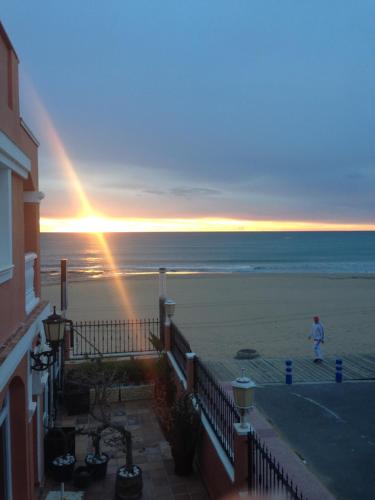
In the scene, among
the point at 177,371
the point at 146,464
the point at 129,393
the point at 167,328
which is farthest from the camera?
the point at 167,328

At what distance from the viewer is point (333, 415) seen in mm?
9172

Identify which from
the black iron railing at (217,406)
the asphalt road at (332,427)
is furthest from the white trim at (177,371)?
the asphalt road at (332,427)

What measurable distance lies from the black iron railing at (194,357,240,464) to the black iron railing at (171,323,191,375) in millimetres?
1155

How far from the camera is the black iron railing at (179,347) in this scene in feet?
33.9

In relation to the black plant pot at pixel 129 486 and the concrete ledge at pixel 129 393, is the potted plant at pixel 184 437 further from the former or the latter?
the concrete ledge at pixel 129 393

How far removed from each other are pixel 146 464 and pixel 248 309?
58.7 feet

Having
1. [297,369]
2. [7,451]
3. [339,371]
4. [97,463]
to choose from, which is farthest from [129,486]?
[297,369]

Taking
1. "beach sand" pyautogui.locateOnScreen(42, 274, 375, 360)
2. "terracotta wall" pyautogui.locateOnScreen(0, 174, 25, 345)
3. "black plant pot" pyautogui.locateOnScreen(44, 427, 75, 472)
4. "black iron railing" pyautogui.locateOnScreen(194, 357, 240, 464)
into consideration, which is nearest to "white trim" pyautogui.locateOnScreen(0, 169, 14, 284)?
"terracotta wall" pyautogui.locateOnScreen(0, 174, 25, 345)

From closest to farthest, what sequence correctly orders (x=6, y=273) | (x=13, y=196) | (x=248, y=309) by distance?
1. (x=6, y=273)
2. (x=13, y=196)
3. (x=248, y=309)

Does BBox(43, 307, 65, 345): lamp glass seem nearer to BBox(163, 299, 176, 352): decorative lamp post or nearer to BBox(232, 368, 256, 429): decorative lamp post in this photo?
BBox(232, 368, 256, 429): decorative lamp post

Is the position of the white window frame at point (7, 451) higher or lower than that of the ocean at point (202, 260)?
higher

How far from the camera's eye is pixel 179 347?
36.3 feet

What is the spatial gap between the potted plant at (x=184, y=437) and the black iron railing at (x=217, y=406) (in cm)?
30

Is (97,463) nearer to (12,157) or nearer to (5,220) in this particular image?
(5,220)
